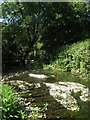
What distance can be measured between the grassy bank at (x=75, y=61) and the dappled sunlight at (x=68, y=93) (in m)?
3.67

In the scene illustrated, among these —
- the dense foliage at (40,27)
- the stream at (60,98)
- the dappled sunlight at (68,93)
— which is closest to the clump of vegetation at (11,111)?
the stream at (60,98)

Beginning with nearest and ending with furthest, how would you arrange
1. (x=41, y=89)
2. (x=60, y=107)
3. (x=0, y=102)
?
(x=0, y=102), (x=60, y=107), (x=41, y=89)

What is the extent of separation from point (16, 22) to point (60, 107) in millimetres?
19336

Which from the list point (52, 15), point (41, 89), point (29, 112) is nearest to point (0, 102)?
point (29, 112)

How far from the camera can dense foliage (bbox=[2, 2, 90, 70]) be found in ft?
90.7

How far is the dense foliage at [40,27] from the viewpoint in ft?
90.7

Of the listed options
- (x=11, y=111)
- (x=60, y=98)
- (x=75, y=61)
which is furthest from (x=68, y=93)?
(x=75, y=61)

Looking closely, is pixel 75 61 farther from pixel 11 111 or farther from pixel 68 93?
pixel 11 111

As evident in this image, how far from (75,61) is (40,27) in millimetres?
9069

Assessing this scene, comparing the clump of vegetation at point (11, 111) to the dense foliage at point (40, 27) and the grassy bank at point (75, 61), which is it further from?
the dense foliage at point (40, 27)

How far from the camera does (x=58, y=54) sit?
24609 millimetres

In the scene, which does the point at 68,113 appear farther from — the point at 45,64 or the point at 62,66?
the point at 45,64

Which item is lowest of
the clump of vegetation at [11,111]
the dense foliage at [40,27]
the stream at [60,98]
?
the stream at [60,98]

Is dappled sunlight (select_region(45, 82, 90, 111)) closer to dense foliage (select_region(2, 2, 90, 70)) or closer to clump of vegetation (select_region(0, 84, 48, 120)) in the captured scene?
clump of vegetation (select_region(0, 84, 48, 120))
